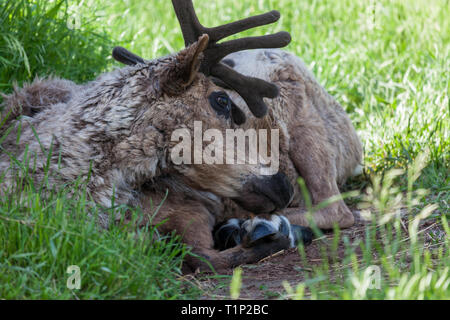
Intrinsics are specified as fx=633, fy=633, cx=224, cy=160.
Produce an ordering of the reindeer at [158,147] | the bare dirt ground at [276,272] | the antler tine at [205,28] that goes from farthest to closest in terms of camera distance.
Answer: the antler tine at [205,28], the reindeer at [158,147], the bare dirt ground at [276,272]

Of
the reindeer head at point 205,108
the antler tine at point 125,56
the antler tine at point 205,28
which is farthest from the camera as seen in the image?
the antler tine at point 125,56

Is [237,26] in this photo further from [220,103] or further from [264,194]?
[264,194]

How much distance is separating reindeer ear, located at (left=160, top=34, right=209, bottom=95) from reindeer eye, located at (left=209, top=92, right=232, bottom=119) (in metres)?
0.22

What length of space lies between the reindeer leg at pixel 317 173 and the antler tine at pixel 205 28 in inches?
43.8

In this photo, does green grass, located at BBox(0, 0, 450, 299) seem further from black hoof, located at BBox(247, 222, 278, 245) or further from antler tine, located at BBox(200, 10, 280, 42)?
antler tine, located at BBox(200, 10, 280, 42)

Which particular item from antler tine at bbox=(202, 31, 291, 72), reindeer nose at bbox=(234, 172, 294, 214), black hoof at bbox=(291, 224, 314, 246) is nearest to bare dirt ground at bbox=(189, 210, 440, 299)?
black hoof at bbox=(291, 224, 314, 246)

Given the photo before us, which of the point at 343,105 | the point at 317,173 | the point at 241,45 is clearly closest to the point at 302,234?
the point at 317,173

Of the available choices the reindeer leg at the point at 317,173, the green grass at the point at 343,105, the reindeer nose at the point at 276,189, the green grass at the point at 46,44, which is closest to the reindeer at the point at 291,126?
the reindeer leg at the point at 317,173

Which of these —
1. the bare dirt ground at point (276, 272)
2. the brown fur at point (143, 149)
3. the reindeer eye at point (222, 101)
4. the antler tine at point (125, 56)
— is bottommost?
the bare dirt ground at point (276, 272)

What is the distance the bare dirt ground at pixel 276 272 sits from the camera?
3715 mm

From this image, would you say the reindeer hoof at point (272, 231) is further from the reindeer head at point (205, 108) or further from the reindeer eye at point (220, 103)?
the reindeer eye at point (220, 103)

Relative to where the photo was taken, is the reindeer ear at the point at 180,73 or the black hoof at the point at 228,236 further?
the black hoof at the point at 228,236

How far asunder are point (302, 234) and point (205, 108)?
123 cm
